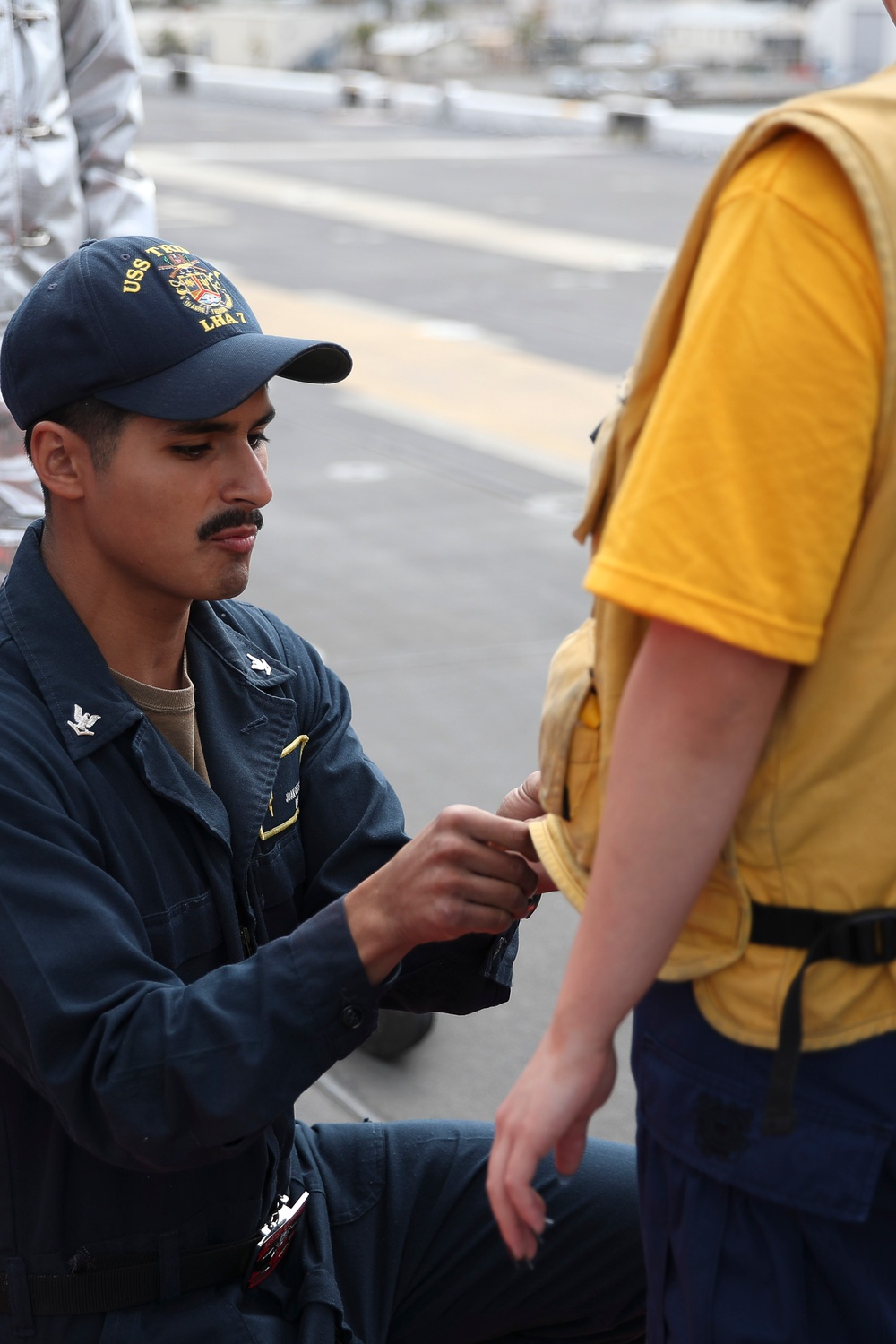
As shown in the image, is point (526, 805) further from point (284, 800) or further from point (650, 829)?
point (650, 829)

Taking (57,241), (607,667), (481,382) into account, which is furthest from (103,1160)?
(481,382)

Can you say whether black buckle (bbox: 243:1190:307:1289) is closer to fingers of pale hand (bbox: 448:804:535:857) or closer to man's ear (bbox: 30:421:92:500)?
fingers of pale hand (bbox: 448:804:535:857)

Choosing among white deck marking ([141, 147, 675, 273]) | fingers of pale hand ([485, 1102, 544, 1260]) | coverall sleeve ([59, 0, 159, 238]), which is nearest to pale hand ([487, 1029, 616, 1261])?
→ fingers of pale hand ([485, 1102, 544, 1260])

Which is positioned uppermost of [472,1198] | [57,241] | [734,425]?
[734,425]

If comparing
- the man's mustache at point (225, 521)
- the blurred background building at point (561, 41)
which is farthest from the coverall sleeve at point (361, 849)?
the blurred background building at point (561, 41)

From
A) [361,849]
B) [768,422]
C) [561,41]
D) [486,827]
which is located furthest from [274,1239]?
[561,41]

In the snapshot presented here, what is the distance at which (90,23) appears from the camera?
3.74 m

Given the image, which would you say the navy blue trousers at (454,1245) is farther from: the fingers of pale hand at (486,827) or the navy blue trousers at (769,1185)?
the navy blue trousers at (769,1185)

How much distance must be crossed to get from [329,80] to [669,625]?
36690 mm

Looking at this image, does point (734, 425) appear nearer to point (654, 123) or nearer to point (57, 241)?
point (57, 241)

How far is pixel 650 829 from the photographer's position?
1156 mm

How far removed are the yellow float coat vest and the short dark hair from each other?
2.41 ft

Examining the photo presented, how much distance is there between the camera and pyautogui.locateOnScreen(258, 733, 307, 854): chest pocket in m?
2.00

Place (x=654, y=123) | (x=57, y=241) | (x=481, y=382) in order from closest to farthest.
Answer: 1. (x=57, y=241)
2. (x=481, y=382)
3. (x=654, y=123)
